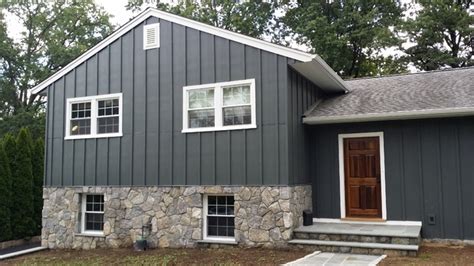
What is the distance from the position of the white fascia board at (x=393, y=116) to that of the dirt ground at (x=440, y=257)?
2.52 metres

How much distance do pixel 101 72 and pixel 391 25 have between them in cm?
1555

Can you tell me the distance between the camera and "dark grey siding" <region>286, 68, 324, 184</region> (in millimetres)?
8648

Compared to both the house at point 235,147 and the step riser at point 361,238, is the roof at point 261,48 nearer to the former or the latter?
the house at point 235,147

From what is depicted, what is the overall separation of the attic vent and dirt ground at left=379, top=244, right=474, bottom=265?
21.9ft

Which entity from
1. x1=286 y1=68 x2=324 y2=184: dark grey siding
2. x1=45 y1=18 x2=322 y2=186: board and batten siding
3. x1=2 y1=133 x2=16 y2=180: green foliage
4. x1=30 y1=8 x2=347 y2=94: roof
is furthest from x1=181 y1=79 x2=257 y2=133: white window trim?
x1=2 y1=133 x2=16 y2=180: green foliage

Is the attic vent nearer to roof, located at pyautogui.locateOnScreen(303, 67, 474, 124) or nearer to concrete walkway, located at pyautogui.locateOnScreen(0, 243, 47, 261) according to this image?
roof, located at pyautogui.locateOnScreen(303, 67, 474, 124)

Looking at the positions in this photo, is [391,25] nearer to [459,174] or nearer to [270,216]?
[459,174]

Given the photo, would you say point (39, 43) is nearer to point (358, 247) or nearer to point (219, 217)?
point (219, 217)

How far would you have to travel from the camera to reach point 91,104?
409 inches

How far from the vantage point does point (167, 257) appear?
26.1 feet

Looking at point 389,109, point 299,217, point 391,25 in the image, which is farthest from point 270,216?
point 391,25

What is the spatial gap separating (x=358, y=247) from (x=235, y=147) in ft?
10.0

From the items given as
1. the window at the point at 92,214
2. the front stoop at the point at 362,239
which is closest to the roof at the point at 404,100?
the front stoop at the point at 362,239

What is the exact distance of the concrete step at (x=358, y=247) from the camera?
23.5 feet
